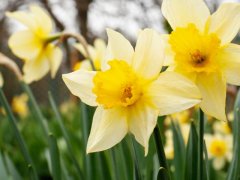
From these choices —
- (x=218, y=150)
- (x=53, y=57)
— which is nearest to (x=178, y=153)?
(x=53, y=57)

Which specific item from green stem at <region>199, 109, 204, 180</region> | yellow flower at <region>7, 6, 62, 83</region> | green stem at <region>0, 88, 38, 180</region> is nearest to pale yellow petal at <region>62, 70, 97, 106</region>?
green stem at <region>199, 109, 204, 180</region>

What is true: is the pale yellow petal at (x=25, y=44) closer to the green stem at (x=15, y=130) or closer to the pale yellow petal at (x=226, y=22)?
the green stem at (x=15, y=130)

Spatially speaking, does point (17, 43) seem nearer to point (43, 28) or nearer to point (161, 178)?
point (43, 28)

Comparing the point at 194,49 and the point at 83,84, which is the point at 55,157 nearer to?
the point at 83,84

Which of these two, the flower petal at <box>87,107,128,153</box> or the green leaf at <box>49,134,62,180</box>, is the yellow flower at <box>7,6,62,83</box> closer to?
the green leaf at <box>49,134,62,180</box>

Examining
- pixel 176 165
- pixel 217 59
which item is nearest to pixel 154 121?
pixel 217 59

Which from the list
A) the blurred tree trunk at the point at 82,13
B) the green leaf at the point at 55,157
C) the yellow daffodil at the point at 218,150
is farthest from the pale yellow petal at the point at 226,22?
the blurred tree trunk at the point at 82,13
